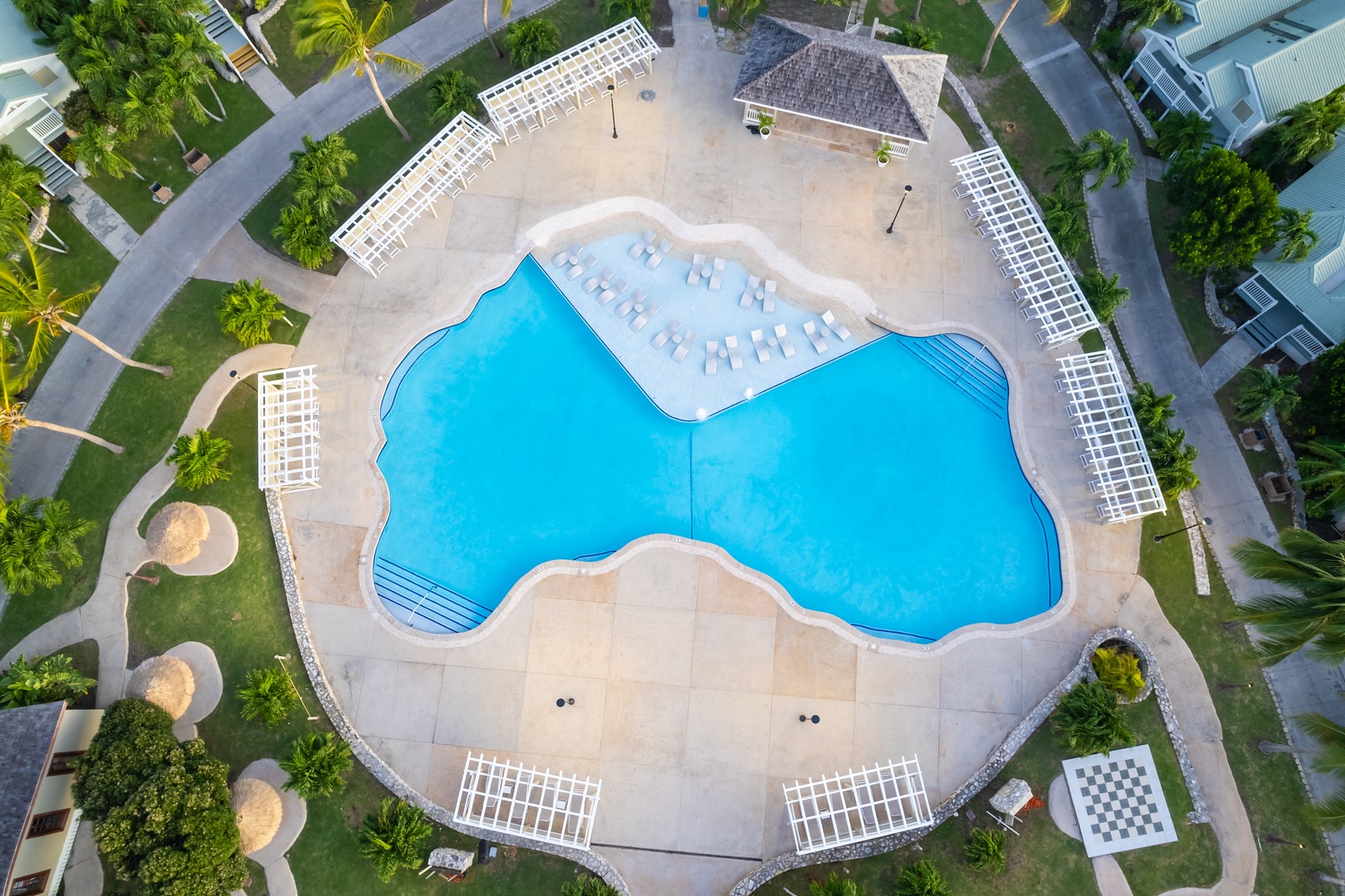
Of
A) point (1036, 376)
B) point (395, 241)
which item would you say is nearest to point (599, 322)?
point (395, 241)

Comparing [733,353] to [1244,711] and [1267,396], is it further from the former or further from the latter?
[1244,711]

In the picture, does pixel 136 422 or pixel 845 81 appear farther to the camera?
pixel 845 81

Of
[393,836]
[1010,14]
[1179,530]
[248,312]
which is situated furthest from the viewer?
[1010,14]

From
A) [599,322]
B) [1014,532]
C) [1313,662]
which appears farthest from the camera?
[599,322]

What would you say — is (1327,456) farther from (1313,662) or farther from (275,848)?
(275,848)

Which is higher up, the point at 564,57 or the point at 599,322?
the point at 564,57

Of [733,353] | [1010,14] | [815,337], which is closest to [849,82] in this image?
[815,337]

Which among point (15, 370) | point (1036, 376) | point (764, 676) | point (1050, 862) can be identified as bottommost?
point (1050, 862)
